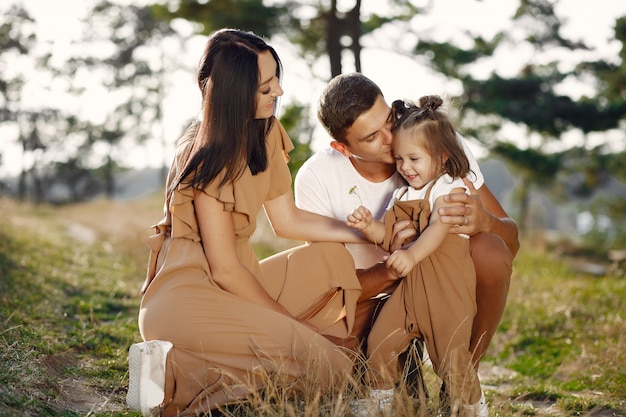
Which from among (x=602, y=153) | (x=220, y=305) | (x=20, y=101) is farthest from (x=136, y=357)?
(x=20, y=101)

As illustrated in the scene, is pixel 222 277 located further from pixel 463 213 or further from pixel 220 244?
pixel 463 213

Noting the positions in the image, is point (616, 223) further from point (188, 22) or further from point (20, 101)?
point (20, 101)

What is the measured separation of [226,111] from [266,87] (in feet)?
0.78

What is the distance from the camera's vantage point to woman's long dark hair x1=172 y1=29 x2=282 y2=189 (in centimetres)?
318

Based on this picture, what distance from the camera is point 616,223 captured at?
19.1 metres

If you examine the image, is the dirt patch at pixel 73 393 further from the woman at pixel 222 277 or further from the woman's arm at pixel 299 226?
the woman's arm at pixel 299 226

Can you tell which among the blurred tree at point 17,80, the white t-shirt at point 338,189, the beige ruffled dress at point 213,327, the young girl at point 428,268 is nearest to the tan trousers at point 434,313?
the young girl at point 428,268

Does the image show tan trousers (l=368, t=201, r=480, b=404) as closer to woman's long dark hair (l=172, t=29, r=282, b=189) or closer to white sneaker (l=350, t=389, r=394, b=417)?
→ white sneaker (l=350, t=389, r=394, b=417)

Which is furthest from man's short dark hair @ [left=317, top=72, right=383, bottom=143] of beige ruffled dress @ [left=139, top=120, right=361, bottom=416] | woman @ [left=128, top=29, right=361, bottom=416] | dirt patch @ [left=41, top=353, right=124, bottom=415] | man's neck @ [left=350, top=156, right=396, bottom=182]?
dirt patch @ [left=41, top=353, right=124, bottom=415]

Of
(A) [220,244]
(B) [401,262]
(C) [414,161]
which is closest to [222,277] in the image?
(A) [220,244]

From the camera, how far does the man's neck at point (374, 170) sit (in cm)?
399

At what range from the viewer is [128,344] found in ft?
14.9

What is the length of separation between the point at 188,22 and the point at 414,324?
30.4ft

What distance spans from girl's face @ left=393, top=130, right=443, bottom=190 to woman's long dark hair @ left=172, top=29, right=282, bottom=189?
72cm
